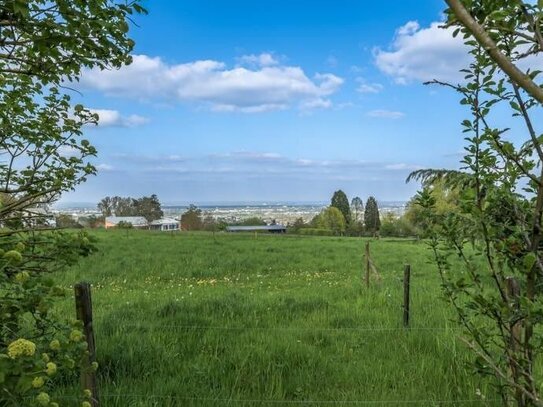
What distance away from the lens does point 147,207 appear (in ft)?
287

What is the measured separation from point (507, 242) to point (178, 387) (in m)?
3.32

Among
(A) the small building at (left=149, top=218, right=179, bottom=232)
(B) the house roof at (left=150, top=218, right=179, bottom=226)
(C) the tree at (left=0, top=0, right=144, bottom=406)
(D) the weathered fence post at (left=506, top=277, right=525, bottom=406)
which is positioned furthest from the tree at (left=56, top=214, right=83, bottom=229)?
(B) the house roof at (left=150, top=218, right=179, bottom=226)

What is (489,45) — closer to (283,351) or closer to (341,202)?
(283,351)

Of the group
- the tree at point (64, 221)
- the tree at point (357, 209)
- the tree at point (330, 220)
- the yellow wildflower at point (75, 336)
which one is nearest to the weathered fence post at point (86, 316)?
the tree at point (64, 221)

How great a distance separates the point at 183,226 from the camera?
68812mm

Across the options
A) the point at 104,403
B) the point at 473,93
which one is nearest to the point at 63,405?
the point at 104,403

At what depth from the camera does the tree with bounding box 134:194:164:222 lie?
8700cm

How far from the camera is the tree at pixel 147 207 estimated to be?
87.0m

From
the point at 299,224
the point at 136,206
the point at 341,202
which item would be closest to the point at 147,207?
the point at 136,206

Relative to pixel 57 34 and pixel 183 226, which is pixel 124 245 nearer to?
pixel 57 34

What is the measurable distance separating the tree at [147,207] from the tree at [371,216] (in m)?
38.9

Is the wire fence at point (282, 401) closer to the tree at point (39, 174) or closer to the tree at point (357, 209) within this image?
the tree at point (39, 174)

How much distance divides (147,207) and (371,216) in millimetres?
40812

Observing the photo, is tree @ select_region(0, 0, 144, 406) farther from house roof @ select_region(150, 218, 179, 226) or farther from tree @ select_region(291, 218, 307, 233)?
house roof @ select_region(150, 218, 179, 226)
